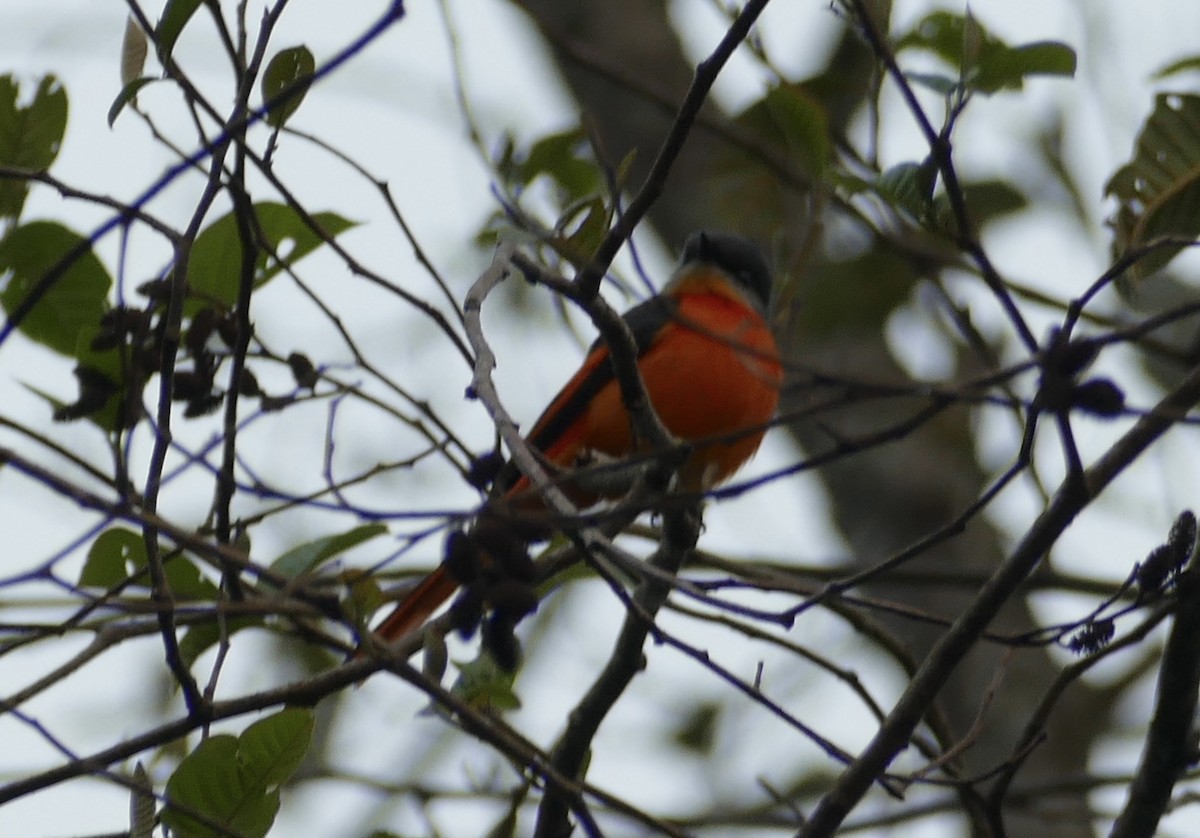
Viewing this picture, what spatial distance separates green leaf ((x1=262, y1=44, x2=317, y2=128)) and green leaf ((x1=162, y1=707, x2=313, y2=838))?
47.3 inches

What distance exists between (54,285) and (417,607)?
1.52 meters

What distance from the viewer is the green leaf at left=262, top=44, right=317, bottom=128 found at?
10.1 ft

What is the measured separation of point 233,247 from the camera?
3506 mm

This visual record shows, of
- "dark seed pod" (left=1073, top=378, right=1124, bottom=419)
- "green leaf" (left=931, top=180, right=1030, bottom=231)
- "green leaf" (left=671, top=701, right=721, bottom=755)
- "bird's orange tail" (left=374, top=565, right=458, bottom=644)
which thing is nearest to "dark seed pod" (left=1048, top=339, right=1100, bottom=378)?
"dark seed pod" (left=1073, top=378, right=1124, bottom=419)

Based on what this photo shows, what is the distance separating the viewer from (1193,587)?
3.10 meters

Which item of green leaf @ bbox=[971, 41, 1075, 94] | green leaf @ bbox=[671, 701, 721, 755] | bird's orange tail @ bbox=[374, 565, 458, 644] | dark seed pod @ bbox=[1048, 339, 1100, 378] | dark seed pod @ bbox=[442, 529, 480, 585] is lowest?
dark seed pod @ bbox=[1048, 339, 1100, 378]

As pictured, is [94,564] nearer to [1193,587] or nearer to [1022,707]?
[1193,587]

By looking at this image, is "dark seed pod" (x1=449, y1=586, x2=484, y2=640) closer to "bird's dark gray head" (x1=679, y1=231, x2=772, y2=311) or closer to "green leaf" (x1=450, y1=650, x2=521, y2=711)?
"green leaf" (x1=450, y1=650, x2=521, y2=711)

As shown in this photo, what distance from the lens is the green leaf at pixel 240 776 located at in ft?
9.87

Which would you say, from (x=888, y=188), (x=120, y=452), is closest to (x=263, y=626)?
(x=120, y=452)

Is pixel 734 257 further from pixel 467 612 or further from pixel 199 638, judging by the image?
pixel 467 612

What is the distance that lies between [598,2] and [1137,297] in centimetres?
560

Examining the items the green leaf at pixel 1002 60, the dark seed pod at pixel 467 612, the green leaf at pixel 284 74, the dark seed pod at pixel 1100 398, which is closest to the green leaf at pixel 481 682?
the dark seed pod at pixel 467 612

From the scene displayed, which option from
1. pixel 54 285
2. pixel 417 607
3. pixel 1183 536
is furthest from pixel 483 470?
pixel 417 607
